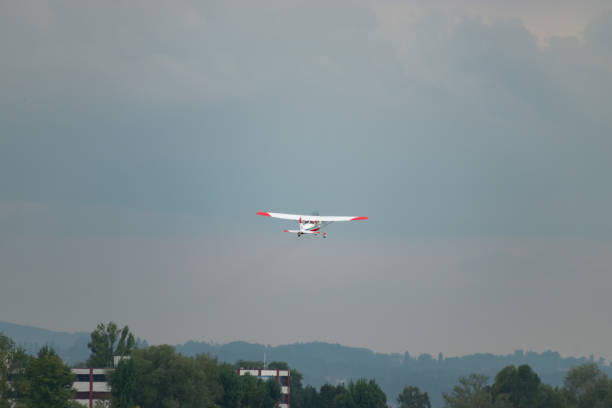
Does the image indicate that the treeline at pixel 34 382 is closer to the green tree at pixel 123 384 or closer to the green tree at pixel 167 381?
the green tree at pixel 123 384

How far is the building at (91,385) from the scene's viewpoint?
18812 cm

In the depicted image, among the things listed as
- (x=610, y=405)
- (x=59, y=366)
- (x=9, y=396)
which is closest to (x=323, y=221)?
(x=59, y=366)

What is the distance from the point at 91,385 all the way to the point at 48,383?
38574mm

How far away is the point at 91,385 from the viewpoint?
189625 millimetres

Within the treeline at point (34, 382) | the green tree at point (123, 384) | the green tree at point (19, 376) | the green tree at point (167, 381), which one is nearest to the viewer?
the treeline at point (34, 382)

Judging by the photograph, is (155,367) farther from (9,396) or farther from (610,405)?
(610,405)

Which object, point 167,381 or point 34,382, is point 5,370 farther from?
point 167,381

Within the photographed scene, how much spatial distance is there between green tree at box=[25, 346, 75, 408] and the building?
34239 mm

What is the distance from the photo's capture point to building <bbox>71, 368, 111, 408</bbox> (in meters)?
188

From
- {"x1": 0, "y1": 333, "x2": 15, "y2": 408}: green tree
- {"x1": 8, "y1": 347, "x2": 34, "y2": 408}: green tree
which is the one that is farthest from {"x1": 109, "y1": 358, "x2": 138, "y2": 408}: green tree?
{"x1": 0, "y1": 333, "x2": 15, "y2": 408}: green tree

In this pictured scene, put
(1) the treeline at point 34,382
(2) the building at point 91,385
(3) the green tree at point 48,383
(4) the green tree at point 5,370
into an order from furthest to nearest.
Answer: (2) the building at point 91,385 < (3) the green tree at point 48,383 < (1) the treeline at point 34,382 < (4) the green tree at point 5,370

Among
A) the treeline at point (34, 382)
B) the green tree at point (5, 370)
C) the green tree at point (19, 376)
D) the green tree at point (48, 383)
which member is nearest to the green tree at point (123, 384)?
the treeline at point (34, 382)

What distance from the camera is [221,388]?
654 ft

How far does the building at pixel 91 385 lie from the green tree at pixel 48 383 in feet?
112
